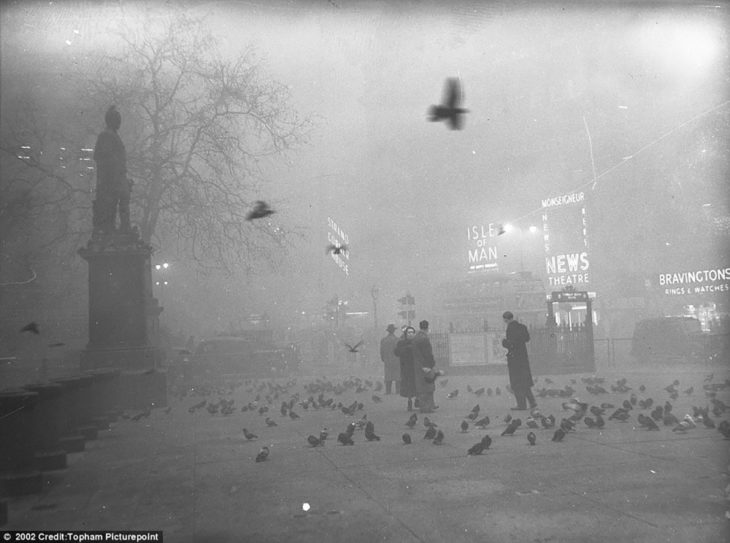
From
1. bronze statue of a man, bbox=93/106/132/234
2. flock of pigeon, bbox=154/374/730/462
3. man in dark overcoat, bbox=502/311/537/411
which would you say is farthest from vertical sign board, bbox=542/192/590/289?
bronze statue of a man, bbox=93/106/132/234

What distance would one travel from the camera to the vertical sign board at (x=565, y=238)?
204 feet

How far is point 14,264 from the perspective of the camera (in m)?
22.5

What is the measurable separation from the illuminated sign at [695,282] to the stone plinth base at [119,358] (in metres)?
37.1

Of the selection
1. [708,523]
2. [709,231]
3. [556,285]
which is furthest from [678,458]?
[556,285]

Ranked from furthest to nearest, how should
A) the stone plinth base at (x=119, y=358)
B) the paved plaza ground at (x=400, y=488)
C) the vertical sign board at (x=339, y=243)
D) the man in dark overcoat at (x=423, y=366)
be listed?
1. the vertical sign board at (x=339, y=243)
2. the stone plinth base at (x=119, y=358)
3. the man in dark overcoat at (x=423, y=366)
4. the paved plaza ground at (x=400, y=488)

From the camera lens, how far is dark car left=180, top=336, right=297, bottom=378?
1000 inches

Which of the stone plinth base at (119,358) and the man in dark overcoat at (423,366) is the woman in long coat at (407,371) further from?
the stone plinth base at (119,358)

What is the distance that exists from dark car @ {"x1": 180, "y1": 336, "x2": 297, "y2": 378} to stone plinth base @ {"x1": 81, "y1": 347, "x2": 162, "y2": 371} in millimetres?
11069

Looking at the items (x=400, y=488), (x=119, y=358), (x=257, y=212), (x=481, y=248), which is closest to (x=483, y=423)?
(x=400, y=488)

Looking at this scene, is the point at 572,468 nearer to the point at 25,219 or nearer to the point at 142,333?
the point at 142,333

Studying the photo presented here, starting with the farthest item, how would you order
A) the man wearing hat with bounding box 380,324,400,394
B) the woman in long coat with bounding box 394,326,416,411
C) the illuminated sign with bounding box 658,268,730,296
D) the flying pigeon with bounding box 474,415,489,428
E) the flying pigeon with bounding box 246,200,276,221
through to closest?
the illuminated sign with bounding box 658,268,730,296
the flying pigeon with bounding box 246,200,276,221
the man wearing hat with bounding box 380,324,400,394
the woman in long coat with bounding box 394,326,416,411
the flying pigeon with bounding box 474,415,489,428

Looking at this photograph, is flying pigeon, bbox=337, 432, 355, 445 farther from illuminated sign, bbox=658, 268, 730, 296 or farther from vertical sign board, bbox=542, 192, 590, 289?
vertical sign board, bbox=542, 192, 590, 289

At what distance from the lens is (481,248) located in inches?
2854

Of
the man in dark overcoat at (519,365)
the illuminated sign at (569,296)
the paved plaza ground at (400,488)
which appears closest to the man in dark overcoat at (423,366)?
the man in dark overcoat at (519,365)
